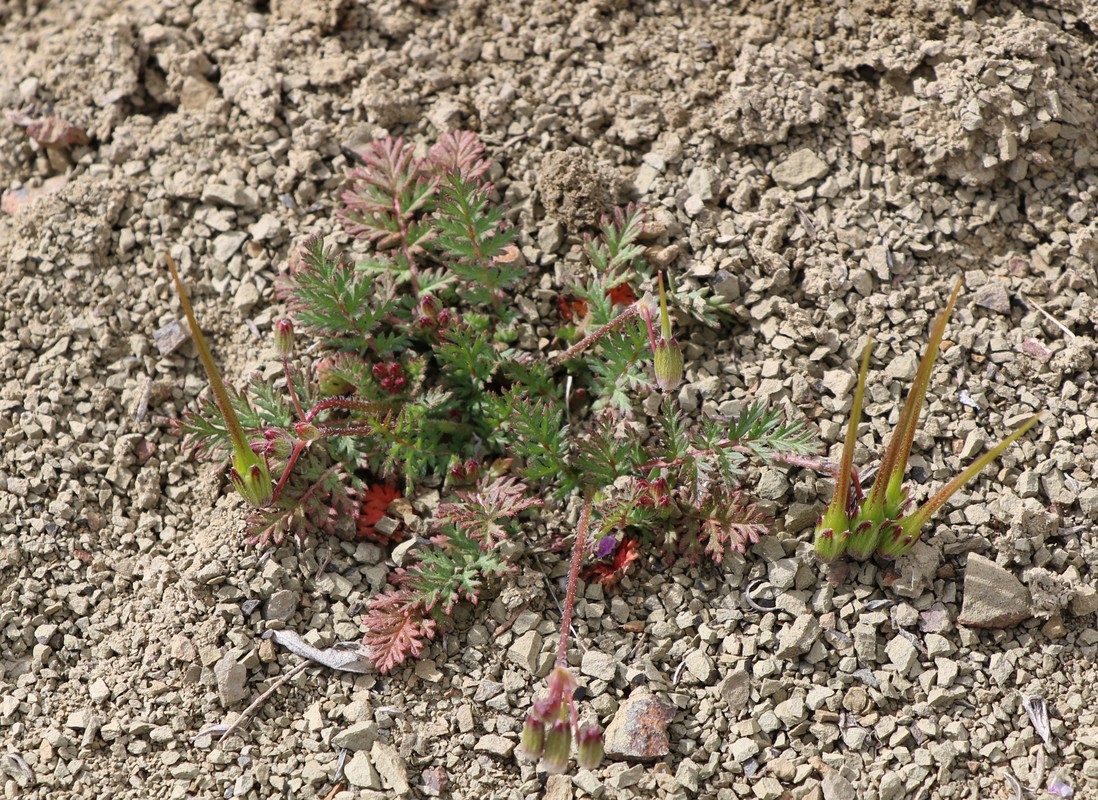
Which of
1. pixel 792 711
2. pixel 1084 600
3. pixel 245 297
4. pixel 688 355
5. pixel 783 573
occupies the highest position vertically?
pixel 245 297

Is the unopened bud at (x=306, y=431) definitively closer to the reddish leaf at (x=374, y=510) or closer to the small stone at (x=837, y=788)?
the reddish leaf at (x=374, y=510)

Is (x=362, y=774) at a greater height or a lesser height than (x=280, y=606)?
lesser

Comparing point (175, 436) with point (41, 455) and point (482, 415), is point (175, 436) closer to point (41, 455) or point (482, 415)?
point (41, 455)

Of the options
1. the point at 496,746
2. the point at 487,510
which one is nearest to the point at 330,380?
the point at 487,510

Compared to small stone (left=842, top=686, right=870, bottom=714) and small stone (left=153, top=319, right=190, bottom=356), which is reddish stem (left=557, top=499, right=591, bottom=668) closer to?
small stone (left=842, top=686, right=870, bottom=714)

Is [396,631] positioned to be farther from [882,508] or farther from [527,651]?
[882,508]

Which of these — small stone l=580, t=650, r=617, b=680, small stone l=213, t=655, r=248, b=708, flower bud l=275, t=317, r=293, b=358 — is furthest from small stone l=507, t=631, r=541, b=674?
flower bud l=275, t=317, r=293, b=358

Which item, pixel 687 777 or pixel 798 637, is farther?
pixel 798 637
